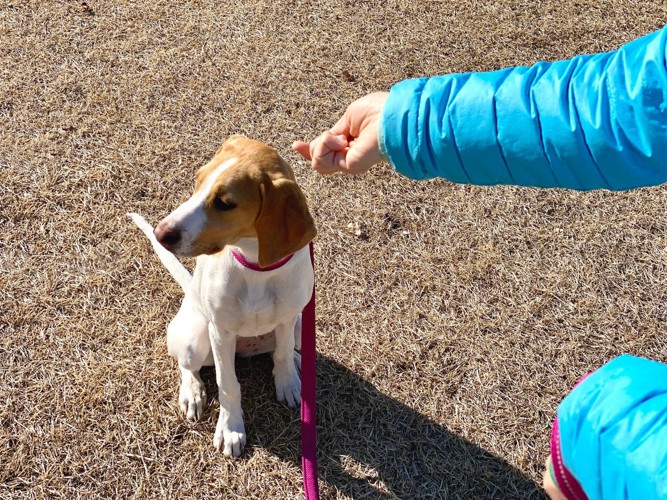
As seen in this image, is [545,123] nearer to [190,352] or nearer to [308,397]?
[308,397]

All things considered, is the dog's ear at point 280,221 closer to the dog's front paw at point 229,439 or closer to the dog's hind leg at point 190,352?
the dog's hind leg at point 190,352

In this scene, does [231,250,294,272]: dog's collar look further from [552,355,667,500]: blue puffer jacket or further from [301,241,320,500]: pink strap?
[552,355,667,500]: blue puffer jacket

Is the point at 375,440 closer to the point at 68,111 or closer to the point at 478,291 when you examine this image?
the point at 478,291

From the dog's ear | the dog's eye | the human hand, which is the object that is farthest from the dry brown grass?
the human hand

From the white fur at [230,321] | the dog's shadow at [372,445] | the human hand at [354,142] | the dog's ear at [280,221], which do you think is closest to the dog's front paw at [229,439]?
the white fur at [230,321]

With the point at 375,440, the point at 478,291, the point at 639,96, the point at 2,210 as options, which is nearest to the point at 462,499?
the point at 375,440

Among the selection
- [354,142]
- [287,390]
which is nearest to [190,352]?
[287,390]

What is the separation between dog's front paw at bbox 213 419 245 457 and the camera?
3.32m

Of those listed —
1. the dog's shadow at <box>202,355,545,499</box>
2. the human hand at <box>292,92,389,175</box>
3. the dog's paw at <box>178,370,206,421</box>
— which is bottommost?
the dog's shadow at <box>202,355,545,499</box>

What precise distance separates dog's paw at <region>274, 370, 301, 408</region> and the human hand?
56.4 inches

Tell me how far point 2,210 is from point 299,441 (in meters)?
2.37

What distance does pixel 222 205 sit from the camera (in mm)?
2426

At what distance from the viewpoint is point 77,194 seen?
4250 mm

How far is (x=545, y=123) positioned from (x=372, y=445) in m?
2.16
